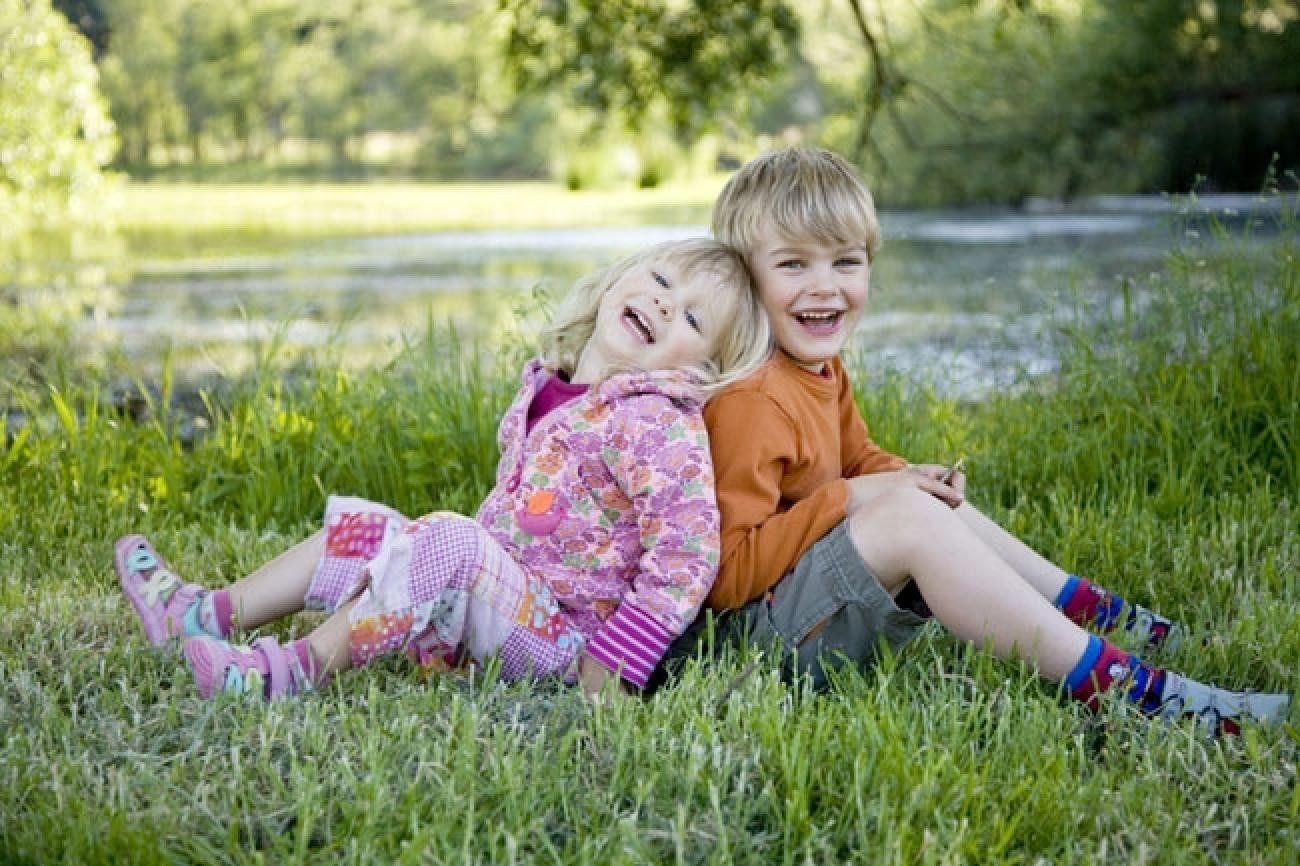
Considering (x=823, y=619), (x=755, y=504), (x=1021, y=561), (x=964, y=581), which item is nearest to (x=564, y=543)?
(x=755, y=504)

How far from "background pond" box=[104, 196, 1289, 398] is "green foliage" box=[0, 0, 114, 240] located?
99cm

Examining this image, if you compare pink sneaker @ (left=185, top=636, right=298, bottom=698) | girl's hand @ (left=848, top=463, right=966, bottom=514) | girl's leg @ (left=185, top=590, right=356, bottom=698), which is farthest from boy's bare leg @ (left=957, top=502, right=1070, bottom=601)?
pink sneaker @ (left=185, top=636, right=298, bottom=698)

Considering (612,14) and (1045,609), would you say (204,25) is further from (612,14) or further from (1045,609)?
(1045,609)

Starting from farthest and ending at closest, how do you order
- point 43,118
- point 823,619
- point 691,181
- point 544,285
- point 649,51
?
point 691,181 < point 43,118 < point 649,51 < point 544,285 < point 823,619

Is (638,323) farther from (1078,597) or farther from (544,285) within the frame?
(544,285)

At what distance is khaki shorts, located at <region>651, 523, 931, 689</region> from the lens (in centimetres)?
254

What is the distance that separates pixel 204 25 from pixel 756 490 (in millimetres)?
45239

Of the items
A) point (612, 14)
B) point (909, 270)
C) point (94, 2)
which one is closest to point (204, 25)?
point (94, 2)

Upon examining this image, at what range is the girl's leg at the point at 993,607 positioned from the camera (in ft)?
8.14

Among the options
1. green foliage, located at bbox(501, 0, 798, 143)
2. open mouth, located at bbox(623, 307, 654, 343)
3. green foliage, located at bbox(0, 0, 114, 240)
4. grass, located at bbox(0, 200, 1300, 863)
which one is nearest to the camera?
grass, located at bbox(0, 200, 1300, 863)

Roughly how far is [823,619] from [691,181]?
104 ft

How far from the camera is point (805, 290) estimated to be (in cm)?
A: 277

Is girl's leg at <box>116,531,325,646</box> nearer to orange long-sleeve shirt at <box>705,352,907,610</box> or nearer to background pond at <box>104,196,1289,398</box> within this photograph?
orange long-sleeve shirt at <box>705,352,907,610</box>

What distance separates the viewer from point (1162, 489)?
12.6 feet
